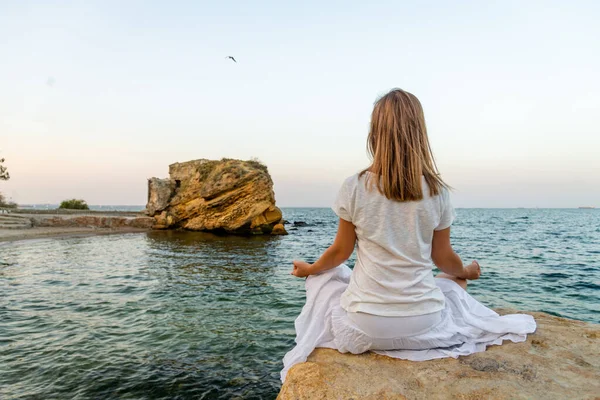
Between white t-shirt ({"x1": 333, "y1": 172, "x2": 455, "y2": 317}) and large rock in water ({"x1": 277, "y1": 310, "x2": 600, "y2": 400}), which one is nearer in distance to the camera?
large rock in water ({"x1": 277, "y1": 310, "x2": 600, "y2": 400})

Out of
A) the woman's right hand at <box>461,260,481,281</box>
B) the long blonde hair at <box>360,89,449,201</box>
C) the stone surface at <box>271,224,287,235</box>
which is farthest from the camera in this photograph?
the stone surface at <box>271,224,287,235</box>

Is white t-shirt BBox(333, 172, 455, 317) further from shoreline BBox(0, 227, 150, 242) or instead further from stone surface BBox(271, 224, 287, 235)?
stone surface BBox(271, 224, 287, 235)

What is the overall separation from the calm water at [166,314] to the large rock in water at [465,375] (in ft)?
8.09

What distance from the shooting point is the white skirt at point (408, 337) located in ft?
9.68

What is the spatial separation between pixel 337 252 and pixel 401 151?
985 mm

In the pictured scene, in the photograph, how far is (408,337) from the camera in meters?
2.89

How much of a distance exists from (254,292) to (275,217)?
902 inches

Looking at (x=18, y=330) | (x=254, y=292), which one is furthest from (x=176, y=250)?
(x=18, y=330)

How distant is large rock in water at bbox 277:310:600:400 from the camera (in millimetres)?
2406

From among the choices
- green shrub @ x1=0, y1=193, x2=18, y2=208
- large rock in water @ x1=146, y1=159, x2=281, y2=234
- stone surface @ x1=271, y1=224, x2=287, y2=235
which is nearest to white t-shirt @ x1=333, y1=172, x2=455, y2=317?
large rock in water @ x1=146, y1=159, x2=281, y2=234

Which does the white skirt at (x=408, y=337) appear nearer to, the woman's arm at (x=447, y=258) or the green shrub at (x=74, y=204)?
the woman's arm at (x=447, y=258)

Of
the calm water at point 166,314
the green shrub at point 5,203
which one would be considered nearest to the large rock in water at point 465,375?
the calm water at point 166,314

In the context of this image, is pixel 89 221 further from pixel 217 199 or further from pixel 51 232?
pixel 217 199

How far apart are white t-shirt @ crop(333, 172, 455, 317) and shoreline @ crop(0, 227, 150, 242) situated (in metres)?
25.2
